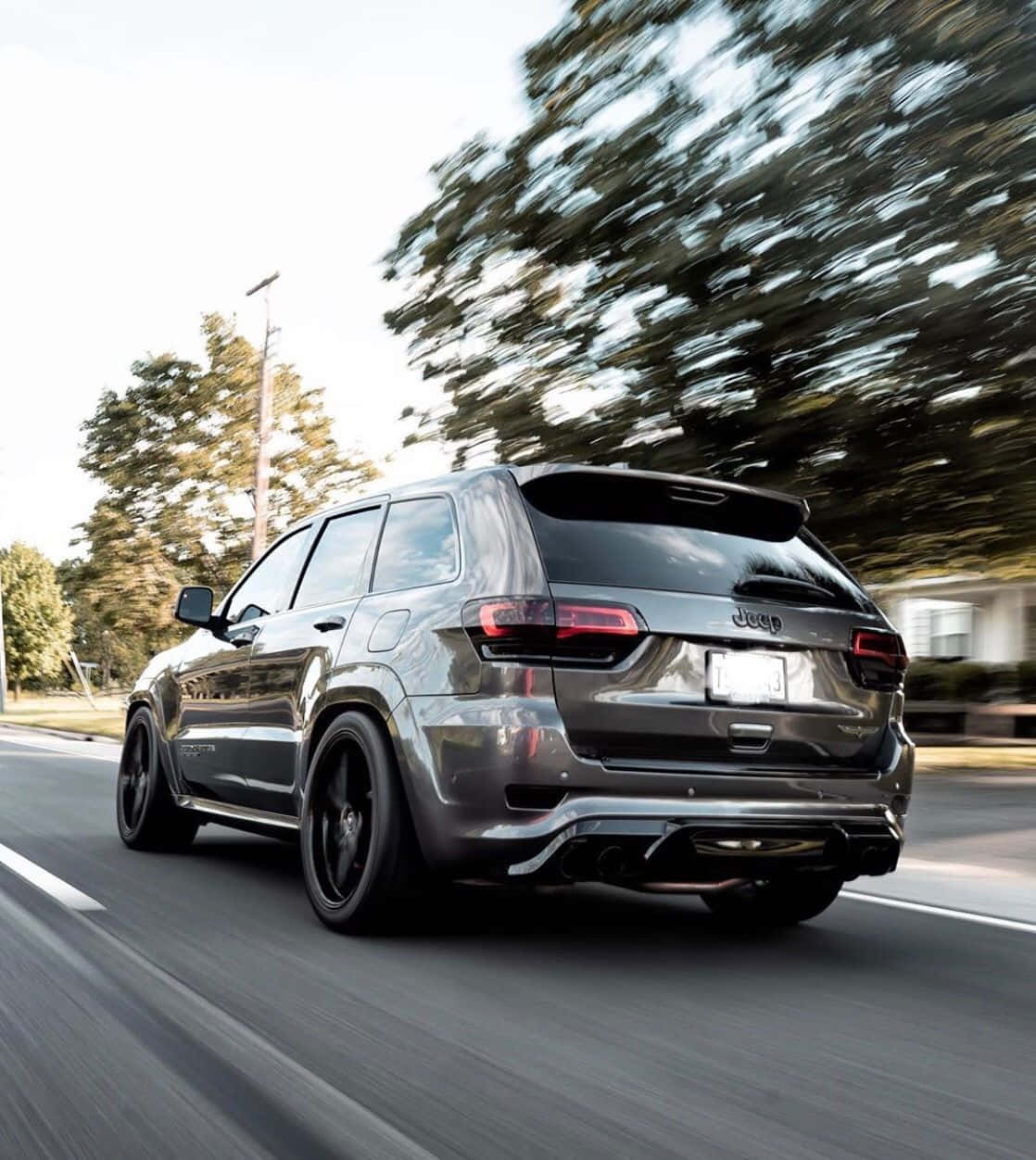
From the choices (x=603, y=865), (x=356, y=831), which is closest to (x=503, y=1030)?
(x=603, y=865)

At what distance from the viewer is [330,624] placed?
620 centimetres

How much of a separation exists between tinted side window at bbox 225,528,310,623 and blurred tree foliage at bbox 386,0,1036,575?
6306 millimetres

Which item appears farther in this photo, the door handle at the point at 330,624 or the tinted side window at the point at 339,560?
the tinted side window at the point at 339,560

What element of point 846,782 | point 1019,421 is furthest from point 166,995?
point 1019,421

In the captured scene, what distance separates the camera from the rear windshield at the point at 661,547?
5.23 meters

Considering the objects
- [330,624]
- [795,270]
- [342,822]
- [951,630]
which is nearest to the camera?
[342,822]

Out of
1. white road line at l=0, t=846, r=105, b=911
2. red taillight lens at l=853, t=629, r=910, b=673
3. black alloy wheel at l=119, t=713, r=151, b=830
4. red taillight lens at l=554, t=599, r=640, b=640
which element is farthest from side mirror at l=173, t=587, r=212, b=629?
red taillight lens at l=853, t=629, r=910, b=673

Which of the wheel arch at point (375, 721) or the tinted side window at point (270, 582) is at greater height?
the tinted side window at point (270, 582)

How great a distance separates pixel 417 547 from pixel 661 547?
1045 millimetres

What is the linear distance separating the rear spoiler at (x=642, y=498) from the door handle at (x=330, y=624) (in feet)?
3.55

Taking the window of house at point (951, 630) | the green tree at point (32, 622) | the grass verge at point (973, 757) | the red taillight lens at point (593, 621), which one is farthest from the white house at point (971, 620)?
the green tree at point (32, 622)

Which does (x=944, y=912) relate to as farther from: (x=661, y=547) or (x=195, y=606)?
(x=195, y=606)

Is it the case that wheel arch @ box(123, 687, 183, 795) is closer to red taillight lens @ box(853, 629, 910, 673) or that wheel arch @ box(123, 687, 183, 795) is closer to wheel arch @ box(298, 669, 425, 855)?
wheel arch @ box(298, 669, 425, 855)

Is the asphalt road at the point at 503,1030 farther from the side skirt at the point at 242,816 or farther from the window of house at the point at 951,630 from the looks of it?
the window of house at the point at 951,630
